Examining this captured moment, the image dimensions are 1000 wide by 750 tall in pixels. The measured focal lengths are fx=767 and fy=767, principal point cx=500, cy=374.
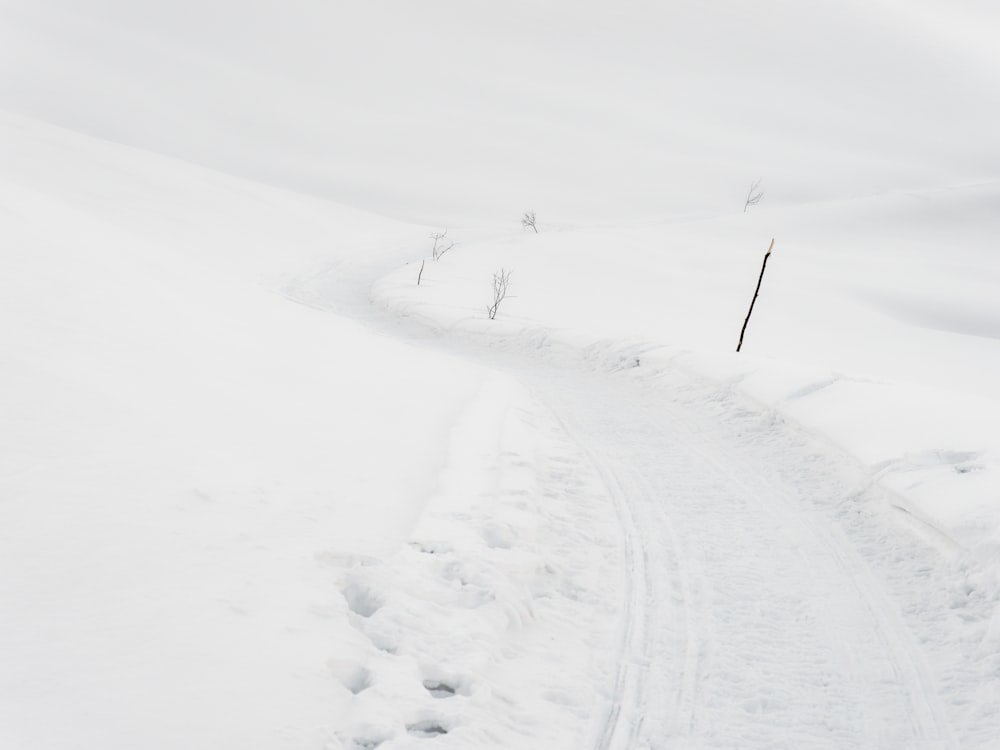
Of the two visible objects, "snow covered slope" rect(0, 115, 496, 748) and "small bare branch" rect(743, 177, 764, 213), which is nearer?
"snow covered slope" rect(0, 115, 496, 748)

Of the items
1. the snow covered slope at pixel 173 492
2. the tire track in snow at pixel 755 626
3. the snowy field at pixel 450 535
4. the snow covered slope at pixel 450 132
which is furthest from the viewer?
the snow covered slope at pixel 450 132

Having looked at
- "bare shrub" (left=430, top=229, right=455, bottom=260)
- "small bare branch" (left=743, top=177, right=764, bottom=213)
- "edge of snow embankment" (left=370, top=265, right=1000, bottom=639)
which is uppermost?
"small bare branch" (left=743, top=177, right=764, bottom=213)

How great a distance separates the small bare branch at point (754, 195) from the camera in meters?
108

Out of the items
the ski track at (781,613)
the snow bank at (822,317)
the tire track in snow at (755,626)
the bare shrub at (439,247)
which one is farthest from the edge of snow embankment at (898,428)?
the bare shrub at (439,247)

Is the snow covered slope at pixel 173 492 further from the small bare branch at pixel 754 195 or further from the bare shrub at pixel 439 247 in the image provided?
the small bare branch at pixel 754 195

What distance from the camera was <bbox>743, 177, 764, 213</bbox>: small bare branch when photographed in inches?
4252

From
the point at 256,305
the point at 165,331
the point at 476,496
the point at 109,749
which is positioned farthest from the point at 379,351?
the point at 109,749

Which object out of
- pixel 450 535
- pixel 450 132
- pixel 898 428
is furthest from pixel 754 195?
pixel 450 535

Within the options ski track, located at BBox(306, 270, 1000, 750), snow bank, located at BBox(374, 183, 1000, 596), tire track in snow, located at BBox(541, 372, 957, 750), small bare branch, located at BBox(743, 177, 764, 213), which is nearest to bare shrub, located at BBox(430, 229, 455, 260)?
snow bank, located at BBox(374, 183, 1000, 596)

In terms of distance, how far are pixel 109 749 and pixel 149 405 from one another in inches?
167

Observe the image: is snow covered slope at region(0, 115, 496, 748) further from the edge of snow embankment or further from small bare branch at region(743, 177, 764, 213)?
small bare branch at region(743, 177, 764, 213)

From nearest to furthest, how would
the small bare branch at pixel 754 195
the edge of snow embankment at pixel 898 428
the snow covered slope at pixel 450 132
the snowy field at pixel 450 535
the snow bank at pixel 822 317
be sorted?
the snowy field at pixel 450 535 < the edge of snow embankment at pixel 898 428 < the snow bank at pixel 822 317 < the snow covered slope at pixel 450 132 < the small bare branch at pixel 754 195

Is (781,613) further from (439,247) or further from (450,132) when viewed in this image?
(450,132)

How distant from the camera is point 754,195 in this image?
4510 inches
